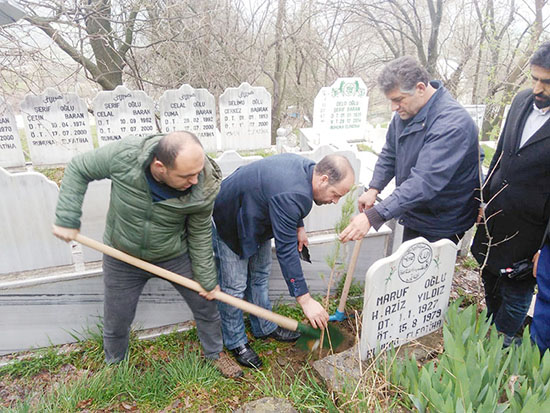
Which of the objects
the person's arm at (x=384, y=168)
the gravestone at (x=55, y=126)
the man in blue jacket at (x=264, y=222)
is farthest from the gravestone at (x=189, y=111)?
the man in blue jacket at (x=264, y=222)

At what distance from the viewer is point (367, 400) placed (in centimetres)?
200

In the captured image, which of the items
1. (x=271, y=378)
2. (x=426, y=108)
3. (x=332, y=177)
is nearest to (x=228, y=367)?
(x=271, y=378)

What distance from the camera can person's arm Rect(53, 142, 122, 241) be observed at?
225cm

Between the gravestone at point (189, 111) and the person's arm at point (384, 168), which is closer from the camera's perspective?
the person's arm at point (384, 168)

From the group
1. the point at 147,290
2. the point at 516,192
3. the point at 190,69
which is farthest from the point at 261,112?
the point at 516,192

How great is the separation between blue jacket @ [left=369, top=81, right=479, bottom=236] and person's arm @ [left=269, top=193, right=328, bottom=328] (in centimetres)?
56

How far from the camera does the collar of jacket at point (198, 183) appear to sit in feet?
7.17

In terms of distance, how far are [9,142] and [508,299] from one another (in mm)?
6732

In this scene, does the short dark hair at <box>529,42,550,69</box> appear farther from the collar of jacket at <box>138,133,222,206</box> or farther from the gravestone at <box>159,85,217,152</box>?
the gravestone at <box>159,85,217,152</box>

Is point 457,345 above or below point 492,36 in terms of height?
below

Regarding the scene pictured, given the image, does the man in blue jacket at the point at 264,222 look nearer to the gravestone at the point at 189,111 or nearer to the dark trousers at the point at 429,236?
the dark trousers at the point at 429,236

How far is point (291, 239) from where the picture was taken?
7.72 feet

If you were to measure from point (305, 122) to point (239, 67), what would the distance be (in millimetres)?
3653

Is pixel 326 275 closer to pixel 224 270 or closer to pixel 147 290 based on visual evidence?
pixel 224 270
